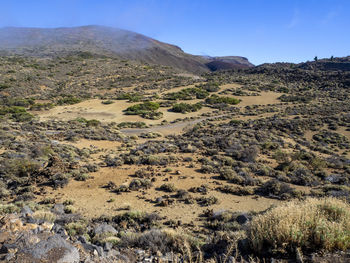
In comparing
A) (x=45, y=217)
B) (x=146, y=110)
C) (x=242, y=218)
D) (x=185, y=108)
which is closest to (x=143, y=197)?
(x=45, y=217)

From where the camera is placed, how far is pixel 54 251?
322 cm

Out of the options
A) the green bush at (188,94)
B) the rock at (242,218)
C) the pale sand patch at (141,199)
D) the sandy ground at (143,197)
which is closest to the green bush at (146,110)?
the green bush at (188,94)

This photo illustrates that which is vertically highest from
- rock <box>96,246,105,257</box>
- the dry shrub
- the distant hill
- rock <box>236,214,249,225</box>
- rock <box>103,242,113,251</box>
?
the distant hill

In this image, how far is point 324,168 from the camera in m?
12.0

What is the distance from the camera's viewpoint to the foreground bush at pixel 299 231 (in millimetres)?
2965

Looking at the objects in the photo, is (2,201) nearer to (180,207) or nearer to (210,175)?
(180,207)

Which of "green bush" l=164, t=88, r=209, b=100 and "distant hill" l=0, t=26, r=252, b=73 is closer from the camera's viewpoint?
"green bush" l=164, t=88, r=209, b=100

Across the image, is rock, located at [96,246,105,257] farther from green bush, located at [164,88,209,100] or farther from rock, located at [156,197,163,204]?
green bush, located at [164,88,209,100]

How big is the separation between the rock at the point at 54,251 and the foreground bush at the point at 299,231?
280 centimetres

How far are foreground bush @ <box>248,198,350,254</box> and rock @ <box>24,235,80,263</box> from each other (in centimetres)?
280

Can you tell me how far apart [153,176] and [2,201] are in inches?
216

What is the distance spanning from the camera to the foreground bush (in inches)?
117

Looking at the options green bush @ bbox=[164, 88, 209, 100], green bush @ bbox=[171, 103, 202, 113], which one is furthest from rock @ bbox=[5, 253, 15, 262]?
green bush @ bbox=[164, 88, 209, 100]

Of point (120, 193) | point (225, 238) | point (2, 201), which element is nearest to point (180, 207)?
point (120, 193)
